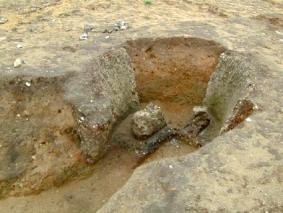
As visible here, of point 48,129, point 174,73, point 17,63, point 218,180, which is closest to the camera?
point 218,180

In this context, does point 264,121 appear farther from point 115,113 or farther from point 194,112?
point 115,113

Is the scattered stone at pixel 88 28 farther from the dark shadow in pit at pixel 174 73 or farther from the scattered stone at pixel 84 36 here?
the dark shadow in pit at pixel 174 73

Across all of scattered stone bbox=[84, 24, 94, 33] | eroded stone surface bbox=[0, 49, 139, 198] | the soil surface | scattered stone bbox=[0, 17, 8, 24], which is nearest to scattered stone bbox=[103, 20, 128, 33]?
the soil surface

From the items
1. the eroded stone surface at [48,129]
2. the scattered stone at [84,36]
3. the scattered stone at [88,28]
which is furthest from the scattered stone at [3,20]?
the eroded stone surface at [48,129]

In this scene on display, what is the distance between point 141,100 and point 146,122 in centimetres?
102

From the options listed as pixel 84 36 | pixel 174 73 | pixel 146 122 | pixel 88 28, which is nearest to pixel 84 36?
pixel 84 36

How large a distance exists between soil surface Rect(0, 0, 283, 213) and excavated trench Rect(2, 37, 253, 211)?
0.11 feet

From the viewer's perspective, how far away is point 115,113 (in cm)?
594

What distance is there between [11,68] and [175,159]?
2.83 m

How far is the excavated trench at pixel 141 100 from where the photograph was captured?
523cm

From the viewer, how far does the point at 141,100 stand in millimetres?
6961

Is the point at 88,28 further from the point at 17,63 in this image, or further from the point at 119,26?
the point at 17,63

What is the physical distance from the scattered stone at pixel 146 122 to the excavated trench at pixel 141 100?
0.17 meters

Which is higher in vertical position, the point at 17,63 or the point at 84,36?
the point at 17,63
